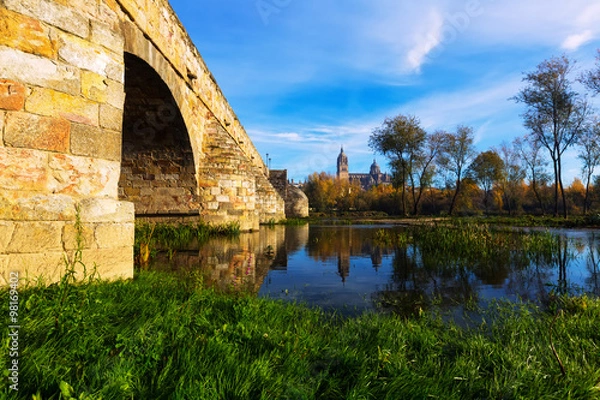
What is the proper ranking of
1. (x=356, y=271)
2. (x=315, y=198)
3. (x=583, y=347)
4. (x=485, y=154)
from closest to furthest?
(x=583, y=347) → (x=356, y=271) → (x=485, y=154) → (x=315, y=198)

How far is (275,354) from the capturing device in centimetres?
194

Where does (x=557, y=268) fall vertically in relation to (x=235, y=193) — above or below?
below

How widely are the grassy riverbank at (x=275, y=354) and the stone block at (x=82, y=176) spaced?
3.56 ft

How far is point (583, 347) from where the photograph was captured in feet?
7.20

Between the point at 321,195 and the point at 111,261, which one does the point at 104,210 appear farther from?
the point at 321,195

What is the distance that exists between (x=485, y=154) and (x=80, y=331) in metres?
40.5

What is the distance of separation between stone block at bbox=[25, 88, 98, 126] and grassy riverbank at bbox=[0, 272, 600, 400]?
1.71 meters

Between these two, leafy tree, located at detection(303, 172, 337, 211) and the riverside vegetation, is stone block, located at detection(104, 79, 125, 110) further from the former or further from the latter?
leafy tree, located at detection(303, 172, 337, 211)

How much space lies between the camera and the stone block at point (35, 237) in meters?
2.95

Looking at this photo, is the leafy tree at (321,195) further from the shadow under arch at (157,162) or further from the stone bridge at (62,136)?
the stone bridge at (62,136)

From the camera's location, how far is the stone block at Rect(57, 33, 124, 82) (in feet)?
11.2

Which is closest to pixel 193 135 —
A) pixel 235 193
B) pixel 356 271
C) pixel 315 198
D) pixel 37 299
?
pixel 235 193

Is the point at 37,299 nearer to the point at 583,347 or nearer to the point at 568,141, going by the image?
the point at 583,347

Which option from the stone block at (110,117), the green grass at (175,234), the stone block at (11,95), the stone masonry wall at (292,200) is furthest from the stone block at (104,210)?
the stone masonry wall at (292,200)
